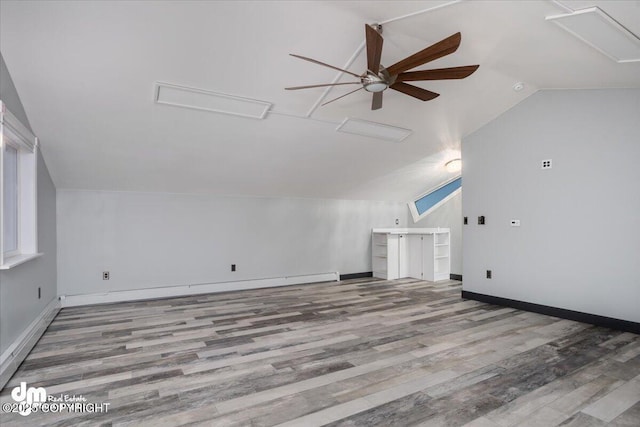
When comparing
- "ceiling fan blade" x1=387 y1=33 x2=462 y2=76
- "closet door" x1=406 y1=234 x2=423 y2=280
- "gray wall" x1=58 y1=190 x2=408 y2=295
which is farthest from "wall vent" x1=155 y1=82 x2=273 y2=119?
"closet door" x1=406 y1=234 x2=423 y2=280

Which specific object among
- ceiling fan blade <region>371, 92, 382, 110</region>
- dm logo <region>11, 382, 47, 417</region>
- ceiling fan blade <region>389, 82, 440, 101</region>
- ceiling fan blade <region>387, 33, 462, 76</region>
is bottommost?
dm logo <region>11, 382, 47, 417</region>

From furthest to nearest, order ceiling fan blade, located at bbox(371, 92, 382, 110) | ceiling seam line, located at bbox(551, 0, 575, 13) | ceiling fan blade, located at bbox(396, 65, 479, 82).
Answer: ceiling fan blade, located at bbox(371, 92, 382, 110)
ceiling fan blade, located at bbox(396, 65, 479, 82)
ceiling seam line, located at bbox(551, 0, 575, 13)

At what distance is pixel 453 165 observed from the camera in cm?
655

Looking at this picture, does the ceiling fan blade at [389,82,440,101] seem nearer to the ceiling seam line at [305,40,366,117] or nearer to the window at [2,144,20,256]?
the ceiling seam line at [305,40,366,117]

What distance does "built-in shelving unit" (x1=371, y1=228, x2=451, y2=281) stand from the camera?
6.61 meters

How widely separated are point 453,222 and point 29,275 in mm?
6532

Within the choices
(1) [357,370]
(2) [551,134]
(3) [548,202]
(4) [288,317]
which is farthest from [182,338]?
(2) [551,134]

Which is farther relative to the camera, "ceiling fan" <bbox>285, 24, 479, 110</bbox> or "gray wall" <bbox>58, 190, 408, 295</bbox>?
"gray wall" <bbox>58, 190, 408, 295</bbox>

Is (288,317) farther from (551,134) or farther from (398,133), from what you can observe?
(551,134)

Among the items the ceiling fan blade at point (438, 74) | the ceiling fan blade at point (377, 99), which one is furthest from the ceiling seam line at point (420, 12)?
the ceiling fan blade at point (377, 99)

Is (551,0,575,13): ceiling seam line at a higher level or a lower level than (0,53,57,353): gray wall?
higher

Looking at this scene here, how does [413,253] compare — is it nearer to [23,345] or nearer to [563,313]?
[563,313]

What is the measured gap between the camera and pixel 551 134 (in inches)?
171

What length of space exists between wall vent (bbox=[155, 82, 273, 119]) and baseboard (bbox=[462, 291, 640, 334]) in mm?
3952
